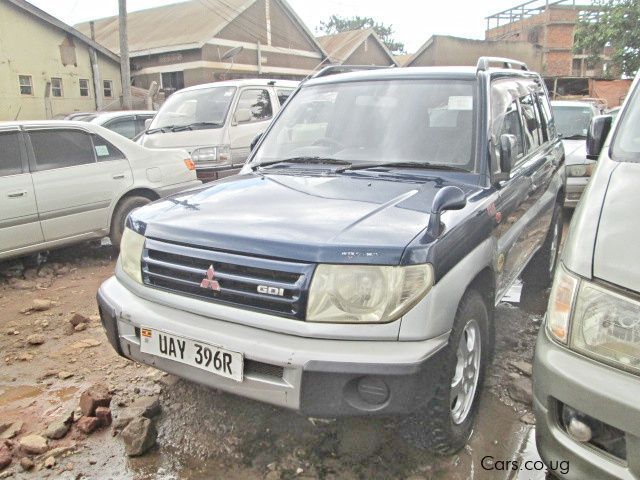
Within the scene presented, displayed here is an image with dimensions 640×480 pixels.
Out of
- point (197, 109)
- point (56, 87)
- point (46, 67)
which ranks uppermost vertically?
point (46, 67)

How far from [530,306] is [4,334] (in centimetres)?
418

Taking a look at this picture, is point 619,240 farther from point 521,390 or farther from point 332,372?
point 521,390

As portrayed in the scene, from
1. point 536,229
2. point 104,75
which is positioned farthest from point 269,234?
point 104,75

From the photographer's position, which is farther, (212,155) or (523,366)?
(212,155)

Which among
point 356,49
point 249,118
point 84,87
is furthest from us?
point 356,49

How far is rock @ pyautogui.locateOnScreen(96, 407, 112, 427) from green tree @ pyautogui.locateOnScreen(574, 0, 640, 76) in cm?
2661

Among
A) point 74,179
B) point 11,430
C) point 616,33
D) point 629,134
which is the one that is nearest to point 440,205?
point 629,134

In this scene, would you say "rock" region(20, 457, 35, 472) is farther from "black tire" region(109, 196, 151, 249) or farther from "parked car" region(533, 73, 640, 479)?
"black tire" region(109, 196, 151, 249)

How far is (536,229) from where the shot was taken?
398cm

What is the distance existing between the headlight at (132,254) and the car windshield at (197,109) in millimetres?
5284

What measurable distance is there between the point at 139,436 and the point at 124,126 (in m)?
9.39

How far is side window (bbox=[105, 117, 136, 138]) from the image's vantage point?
34.7ft

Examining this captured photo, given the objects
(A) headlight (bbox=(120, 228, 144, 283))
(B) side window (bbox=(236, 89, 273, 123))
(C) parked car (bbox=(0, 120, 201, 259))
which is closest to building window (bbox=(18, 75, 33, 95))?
(B) side window (bbox=(236, 89, 273, 123))

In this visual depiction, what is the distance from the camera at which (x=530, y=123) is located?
4.09m
